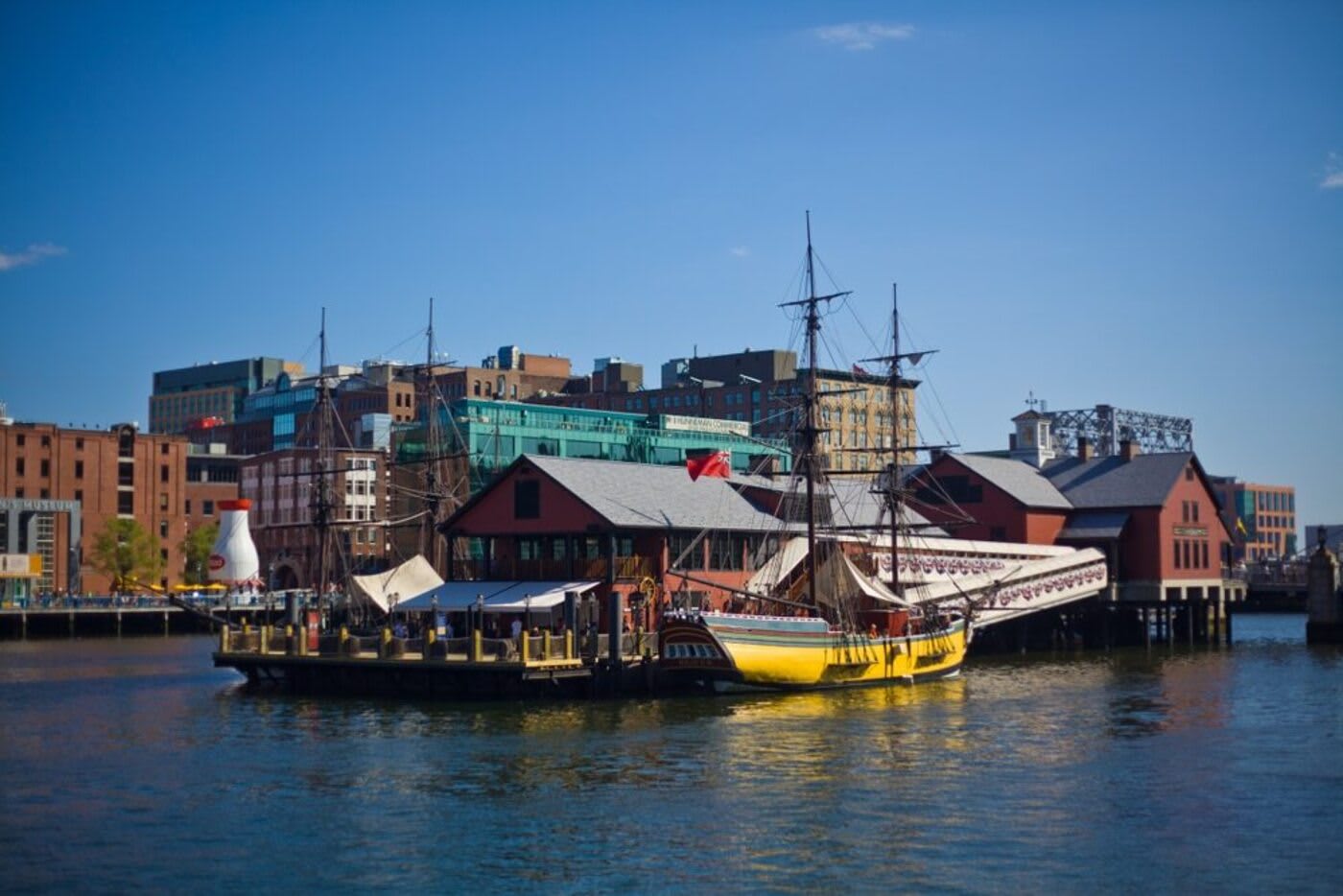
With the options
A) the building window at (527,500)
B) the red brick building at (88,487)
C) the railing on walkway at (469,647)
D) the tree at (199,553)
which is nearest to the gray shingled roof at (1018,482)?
the building window at (527,500)

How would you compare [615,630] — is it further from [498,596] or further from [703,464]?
[703,464]

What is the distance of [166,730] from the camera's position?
186 feet

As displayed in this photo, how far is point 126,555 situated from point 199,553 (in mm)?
13120

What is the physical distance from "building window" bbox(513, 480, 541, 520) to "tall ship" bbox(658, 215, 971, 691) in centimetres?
984

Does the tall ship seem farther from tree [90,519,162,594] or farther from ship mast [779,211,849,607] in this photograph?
tree [90,519,162,594]

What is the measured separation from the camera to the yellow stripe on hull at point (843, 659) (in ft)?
211

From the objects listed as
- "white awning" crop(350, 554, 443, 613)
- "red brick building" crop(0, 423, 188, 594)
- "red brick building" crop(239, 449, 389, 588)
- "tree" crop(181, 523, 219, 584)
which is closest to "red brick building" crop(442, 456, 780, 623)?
"white awning" crop(350, 554, 443, 613)

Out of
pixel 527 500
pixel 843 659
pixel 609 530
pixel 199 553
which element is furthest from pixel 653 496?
pixel 199 553

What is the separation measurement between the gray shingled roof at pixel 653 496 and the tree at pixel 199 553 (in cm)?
9103

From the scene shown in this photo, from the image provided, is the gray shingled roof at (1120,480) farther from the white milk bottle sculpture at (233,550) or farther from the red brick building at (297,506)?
the red brick building at (297,506)

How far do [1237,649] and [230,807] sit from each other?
254ft

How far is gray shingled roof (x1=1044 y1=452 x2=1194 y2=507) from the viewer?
106438 millimetres

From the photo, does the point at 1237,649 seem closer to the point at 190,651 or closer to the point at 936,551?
the point at 936,551

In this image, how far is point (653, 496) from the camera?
78250 mm
